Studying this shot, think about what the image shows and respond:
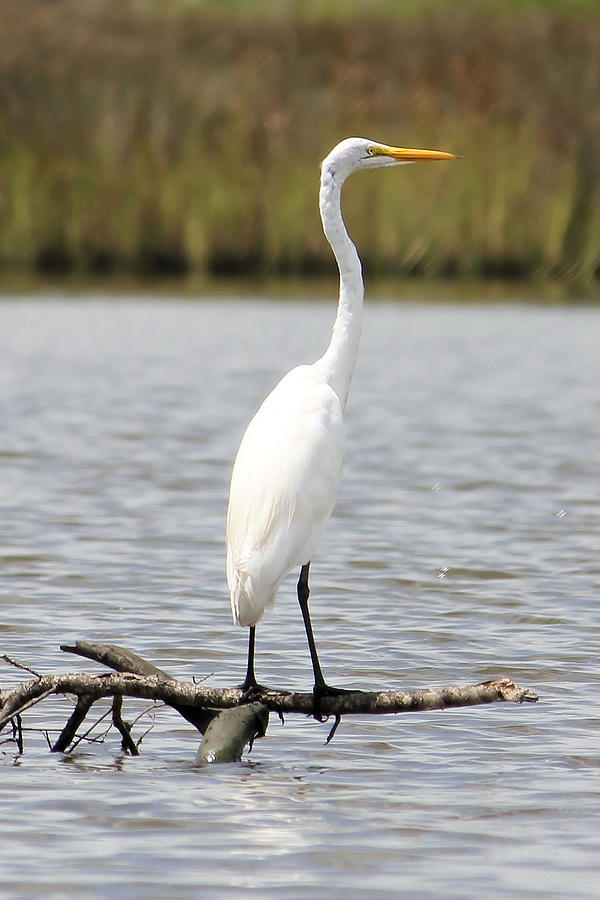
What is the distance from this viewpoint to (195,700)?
14.2 ft

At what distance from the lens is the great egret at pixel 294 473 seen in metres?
4.55

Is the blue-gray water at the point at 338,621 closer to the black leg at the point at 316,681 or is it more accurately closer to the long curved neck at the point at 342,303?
the black leg at the point at 316,681

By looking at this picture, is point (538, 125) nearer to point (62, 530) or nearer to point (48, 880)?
point (62, 530)

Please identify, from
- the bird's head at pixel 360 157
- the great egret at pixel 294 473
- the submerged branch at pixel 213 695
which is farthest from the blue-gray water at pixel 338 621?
the bird's head at pixel 360 157

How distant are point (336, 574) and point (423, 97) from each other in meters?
11.7

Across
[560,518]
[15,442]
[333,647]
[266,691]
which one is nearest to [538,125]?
[15,442]

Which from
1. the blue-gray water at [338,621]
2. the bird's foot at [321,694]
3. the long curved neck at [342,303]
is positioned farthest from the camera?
the long curved neck at [342,303]

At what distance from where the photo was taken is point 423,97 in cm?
1775

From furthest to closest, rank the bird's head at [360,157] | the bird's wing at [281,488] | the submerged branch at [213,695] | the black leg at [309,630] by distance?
1. the bird's head at [360,157]
2. the black leg at [309,630]
3. the bird's wing at [281,488]
4. the submerged branch at [213,695]

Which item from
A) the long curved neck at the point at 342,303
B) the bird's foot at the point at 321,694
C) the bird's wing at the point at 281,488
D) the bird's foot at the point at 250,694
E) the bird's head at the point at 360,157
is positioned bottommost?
the bird's foot at the point at 321,694

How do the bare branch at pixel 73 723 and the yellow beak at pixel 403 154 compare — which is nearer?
the bare branch at pixel 73 723

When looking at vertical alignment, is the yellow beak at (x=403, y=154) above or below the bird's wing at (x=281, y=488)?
above

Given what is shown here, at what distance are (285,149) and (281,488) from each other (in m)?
13.1

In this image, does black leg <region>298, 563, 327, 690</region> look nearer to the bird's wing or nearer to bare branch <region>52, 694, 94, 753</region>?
the bird's wing
